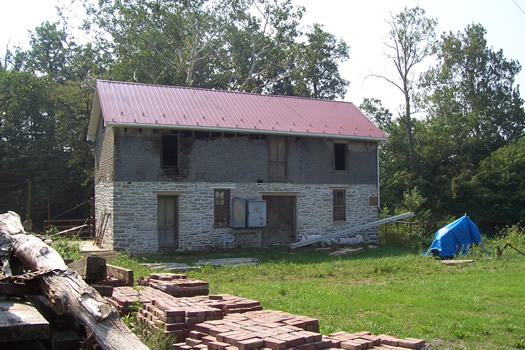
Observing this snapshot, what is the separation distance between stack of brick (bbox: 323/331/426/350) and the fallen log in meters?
2.13

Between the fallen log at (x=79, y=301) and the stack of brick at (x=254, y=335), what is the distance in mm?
894

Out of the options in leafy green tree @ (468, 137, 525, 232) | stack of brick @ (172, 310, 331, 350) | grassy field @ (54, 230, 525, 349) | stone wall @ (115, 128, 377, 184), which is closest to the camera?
stack of brick @ (172, 310, 331, 350)

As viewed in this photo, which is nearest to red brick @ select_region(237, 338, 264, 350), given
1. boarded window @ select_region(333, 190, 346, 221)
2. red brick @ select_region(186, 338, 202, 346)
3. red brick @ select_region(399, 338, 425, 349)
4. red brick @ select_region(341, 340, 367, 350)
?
red brick @ select_region(186, 338, 202, 346)

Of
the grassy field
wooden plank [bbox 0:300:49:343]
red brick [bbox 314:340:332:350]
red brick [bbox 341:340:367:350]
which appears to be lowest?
the grassy field

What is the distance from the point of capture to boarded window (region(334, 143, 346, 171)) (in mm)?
22375

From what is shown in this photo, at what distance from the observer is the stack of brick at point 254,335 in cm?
514

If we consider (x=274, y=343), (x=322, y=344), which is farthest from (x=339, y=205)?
(x=274, y=343)

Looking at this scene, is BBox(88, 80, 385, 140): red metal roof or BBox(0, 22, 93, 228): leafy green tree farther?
BBox(0, 22, 93, 228): leafy green tree

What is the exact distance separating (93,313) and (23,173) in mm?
27067

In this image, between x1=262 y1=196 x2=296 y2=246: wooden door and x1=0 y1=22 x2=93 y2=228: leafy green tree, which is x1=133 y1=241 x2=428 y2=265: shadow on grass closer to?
x1=262 y1=196 x2=296 y2=246: wooden door

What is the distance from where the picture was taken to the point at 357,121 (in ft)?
77.3

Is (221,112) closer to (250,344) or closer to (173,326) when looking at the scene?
(173,326)

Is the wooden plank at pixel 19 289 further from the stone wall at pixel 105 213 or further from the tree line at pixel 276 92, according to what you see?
the tree line at pixel 276 92

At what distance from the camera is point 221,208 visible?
1991 cm
